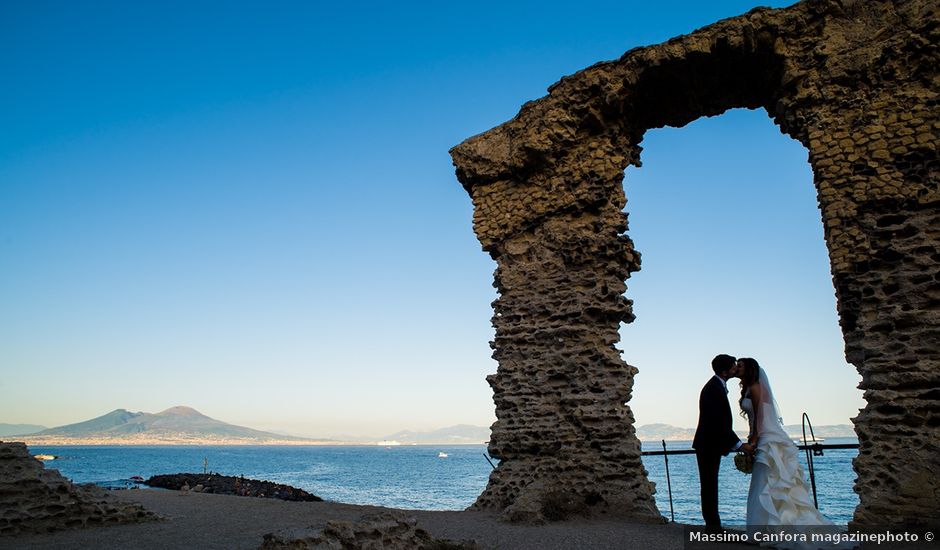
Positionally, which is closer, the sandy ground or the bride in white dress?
the bride in white dress

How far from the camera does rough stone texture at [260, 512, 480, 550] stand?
425cm

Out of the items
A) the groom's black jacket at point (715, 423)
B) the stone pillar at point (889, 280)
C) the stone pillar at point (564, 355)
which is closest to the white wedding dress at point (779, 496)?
the groom's black jacket at point (715, 423)

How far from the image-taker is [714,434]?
5.70m

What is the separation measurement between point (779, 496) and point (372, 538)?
3.59 meters

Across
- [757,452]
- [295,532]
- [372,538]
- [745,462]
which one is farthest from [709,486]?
[295,532]

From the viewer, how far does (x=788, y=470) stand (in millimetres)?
5238

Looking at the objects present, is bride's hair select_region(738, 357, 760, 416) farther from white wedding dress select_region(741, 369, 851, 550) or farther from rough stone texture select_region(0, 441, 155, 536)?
rough stone texture select_region(0, 441, 155, 536)

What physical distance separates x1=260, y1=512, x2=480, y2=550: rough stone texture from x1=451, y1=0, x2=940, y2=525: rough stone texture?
2905 mm

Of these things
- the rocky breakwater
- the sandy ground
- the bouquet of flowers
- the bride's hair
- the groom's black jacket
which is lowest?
the rocky breakwater

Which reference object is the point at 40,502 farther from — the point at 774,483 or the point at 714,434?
the point at 774,483

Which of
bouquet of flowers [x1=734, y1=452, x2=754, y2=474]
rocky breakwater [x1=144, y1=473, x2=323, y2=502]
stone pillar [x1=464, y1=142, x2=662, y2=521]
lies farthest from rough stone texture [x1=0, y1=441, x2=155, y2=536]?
rocky breakwater [x1=144, y1=473, x2=323, y2=502]

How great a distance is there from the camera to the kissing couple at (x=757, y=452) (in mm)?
5098

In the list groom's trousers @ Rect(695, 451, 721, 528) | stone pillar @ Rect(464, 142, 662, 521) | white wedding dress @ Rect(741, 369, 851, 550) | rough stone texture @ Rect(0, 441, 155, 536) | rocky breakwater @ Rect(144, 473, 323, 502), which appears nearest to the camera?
white wedding dress @ Rect(741, 369, 851, 550)

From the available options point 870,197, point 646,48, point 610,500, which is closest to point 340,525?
point 610,500
